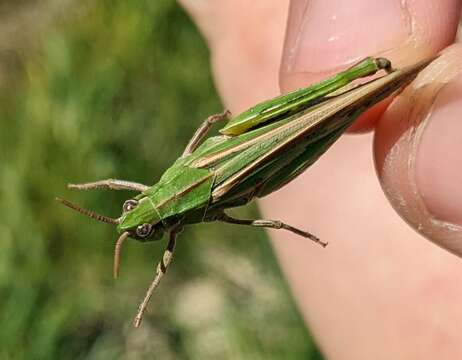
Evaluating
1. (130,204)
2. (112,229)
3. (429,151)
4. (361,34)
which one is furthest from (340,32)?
(112,229)

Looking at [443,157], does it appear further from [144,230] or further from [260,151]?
[144,230]

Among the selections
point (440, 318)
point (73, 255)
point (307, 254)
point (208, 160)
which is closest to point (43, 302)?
point (73, 255)

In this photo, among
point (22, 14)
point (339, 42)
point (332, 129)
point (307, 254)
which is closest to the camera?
point (332, 129)

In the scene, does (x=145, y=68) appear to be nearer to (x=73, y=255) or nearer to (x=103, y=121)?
(x=103, y=121)

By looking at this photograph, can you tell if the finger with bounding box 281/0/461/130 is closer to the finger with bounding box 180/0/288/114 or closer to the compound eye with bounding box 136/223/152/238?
the compound eye with bounding box 136/223/152/238

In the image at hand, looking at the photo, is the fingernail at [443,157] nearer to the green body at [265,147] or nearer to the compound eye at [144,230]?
the green body at [265,147]

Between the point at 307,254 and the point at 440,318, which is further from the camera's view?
the point at 307,254

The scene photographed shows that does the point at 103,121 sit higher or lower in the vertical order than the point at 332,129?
lower
